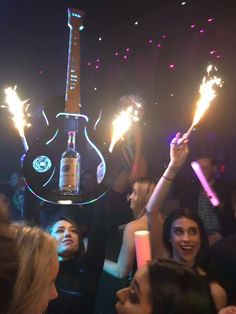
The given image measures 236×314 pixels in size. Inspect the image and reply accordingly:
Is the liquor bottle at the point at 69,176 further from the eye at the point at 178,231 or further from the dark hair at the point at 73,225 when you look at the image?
the eye at the point at 178,231

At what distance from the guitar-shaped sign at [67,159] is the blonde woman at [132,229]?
36cm

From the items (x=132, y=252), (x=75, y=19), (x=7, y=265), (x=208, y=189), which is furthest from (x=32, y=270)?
(x=208, y=189)

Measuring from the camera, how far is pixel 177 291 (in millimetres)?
1566

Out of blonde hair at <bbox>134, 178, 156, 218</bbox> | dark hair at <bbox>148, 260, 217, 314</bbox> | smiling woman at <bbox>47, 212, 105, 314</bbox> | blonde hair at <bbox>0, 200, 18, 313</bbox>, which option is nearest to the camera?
blonde hair at <bbox>0, 200, 18, 313</bbox>

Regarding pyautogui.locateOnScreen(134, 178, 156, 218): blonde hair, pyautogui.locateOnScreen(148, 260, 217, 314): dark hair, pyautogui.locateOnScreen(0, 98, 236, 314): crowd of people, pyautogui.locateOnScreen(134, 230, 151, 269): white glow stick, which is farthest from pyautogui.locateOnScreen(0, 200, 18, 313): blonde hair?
pyautogui.locateOnScreen(134, 178, 156, 218): blonde hair

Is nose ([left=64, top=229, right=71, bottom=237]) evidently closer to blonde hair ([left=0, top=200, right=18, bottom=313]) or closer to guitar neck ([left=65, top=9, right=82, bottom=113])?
guitar neck ([left=65, top=9, right=82, bottom=113])

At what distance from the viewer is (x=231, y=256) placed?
105 inches

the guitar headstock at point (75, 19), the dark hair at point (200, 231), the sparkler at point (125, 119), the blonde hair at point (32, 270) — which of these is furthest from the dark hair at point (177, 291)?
the guitar headstock at point (75, 19)

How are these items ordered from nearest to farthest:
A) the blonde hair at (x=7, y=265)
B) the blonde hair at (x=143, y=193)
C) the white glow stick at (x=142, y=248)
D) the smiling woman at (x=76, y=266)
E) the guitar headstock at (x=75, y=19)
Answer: the blonde hair at (x=7, y=265) < the white glow stick at (x=142, y=248) < the smiling woman at (x=76, y=266) < the guitar headstock at (x=75, y=19) < the blonde hair at (x=143, y=193)

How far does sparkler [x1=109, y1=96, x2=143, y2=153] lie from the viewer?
2980mm

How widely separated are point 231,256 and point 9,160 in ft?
9.19

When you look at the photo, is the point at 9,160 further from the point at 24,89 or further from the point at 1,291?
the point at 1,291

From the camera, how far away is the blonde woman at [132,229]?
105 inches

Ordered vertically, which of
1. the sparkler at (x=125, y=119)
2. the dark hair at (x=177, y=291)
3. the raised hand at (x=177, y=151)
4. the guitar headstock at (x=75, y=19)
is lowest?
the dark hair at (x=177, y=291)
